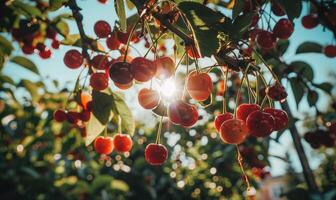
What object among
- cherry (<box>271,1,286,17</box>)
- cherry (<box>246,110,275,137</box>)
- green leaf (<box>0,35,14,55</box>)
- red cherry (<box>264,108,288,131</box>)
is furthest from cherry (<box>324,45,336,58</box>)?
green leaf (<box>0,35,14,55</box>)

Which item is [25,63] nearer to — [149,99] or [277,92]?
[149,99]

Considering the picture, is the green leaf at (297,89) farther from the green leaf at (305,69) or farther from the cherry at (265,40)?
the cherry at (265,40)

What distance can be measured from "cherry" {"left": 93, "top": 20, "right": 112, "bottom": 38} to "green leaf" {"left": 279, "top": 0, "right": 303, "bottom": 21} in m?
0.96

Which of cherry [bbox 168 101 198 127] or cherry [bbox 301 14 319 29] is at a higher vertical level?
cherry [bbox 301 14 319 29]

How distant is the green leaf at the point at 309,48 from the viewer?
298 cm

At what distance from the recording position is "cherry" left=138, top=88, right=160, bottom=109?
128 cm

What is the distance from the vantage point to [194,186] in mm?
4980

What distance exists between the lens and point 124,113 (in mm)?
1770

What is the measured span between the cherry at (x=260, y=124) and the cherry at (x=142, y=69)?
43 cm

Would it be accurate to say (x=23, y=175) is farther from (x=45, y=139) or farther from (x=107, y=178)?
(x=107, y=178)

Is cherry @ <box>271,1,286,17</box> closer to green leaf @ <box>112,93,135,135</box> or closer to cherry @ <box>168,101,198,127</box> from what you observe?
cherry @ <box>168,101,198,127</box>

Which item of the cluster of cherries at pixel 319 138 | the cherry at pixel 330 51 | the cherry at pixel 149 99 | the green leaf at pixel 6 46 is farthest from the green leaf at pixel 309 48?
the green leaf at pixel 6 46

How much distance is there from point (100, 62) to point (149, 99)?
1.49 feet

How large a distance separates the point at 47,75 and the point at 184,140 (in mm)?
1867
